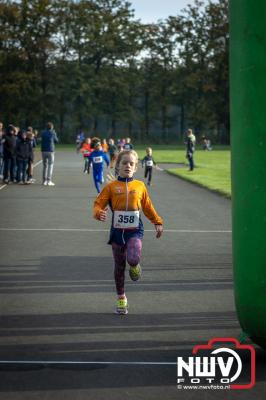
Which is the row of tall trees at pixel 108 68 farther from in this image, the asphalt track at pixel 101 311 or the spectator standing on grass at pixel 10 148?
the asphalt track at pixel 101 311

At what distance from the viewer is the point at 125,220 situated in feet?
30.5

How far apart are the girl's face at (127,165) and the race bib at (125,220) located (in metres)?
0.36

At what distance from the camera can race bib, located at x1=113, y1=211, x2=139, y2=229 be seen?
30.5ft

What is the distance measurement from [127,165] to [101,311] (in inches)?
55.7

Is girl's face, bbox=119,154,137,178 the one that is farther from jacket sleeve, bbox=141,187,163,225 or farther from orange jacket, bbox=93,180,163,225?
jacket sleeve, bbox=141,187,163,225

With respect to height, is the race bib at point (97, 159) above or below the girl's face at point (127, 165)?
below

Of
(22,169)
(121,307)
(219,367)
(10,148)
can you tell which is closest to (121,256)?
(121,307)

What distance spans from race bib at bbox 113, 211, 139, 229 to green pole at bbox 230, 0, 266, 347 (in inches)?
87.2

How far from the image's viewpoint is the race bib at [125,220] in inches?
365

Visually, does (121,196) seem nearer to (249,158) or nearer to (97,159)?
(249,158)

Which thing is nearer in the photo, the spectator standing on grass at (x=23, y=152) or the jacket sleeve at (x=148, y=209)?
the jacket sleeve at (x=148, y=209)

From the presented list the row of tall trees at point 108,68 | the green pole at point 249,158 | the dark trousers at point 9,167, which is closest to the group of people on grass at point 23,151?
the dark trousers at point 9,167

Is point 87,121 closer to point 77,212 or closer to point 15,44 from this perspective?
point 15,44

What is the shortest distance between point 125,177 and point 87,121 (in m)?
106
